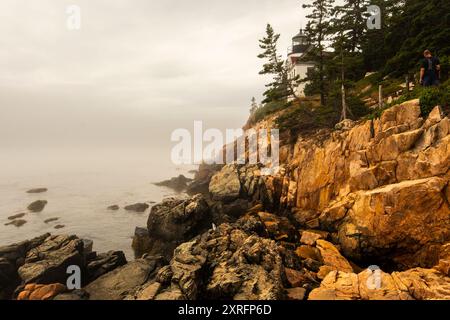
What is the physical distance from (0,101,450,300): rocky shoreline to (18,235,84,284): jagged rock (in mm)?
73

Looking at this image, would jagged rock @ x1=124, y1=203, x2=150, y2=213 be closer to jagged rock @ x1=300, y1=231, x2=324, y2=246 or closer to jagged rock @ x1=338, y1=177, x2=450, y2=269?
jagged rock @ x1=300, y1=231, x2=324, y2=246

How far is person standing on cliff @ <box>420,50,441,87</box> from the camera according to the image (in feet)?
53.6

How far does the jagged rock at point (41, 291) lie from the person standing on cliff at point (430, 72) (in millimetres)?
25963

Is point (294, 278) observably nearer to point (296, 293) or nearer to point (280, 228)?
point (296, 293)

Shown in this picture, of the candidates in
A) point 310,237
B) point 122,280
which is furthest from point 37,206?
point 310,237

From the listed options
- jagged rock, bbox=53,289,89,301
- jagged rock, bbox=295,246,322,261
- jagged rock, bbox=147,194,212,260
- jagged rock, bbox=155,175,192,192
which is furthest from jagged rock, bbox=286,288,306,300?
jagged rock, bbox=155,175,192,192

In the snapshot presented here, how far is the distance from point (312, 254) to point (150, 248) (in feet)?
48.3

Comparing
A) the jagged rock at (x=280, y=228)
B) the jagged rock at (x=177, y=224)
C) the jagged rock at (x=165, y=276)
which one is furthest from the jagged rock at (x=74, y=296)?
the jagged rock at (x=280, y=228)

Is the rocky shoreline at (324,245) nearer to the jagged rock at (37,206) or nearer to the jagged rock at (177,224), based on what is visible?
the jagged rock at (177,224)

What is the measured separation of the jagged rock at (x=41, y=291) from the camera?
1499cm

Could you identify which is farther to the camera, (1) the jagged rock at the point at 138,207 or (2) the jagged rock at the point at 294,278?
(1) the jagged rock at the point at 138,207

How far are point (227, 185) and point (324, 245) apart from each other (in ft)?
45.5

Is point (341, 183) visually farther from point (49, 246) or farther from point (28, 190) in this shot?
point (28, 190)
